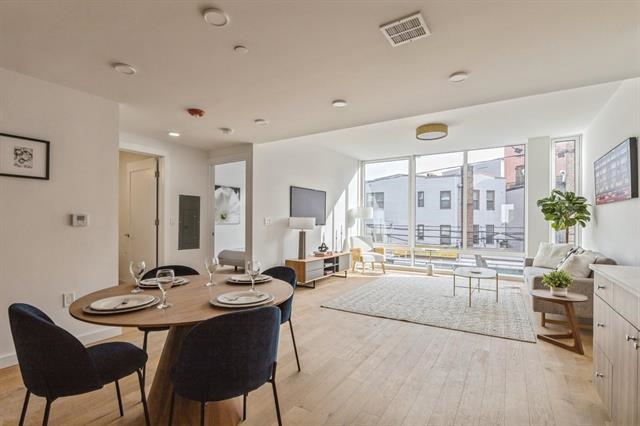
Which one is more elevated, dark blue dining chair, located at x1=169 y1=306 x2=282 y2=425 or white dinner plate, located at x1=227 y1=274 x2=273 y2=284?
white dinner plate, located at x1=227 y1=274 x2=273 y2=284

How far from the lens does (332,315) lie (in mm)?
3736

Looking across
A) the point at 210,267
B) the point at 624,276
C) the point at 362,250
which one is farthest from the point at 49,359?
the point at 362,250

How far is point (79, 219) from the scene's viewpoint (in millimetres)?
2795

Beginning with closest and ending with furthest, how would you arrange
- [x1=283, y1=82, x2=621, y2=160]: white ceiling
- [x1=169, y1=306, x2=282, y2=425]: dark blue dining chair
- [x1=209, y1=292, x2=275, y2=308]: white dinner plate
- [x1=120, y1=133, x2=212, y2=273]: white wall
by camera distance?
[x1=169, y1=306, x2=282, y2=425]: dark blue dining chair → [x1=209, y1=292, x2=275, y2=308]: white dinner plate → [x1=283, y1=82, x2=621, y2=160]: white ceiling → [x1=120, y1=133, x2=212, y2=273]: white wall

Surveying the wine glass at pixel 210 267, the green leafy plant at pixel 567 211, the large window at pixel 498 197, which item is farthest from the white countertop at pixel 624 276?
the large window at pixel 498 197

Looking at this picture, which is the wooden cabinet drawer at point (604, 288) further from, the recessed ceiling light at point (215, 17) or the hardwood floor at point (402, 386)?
the recessed ceiling light at point (215, 17)

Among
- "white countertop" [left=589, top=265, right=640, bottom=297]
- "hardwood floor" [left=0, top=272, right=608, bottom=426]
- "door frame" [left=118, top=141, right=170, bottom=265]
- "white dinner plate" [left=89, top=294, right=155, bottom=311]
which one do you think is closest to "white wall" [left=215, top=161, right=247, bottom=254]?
"door frame" [left=118, top=141, right=170, bottom=265]

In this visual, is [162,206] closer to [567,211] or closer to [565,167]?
[567,211]

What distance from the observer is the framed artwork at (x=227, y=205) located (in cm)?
698

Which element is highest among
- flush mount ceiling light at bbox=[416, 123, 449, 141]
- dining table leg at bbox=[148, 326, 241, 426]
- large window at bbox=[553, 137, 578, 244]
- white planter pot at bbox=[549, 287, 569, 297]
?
flush mount ceiling light at bbox=[416, 123, 449, 141]

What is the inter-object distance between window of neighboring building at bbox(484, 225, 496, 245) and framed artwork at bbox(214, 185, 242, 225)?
18.4 feet

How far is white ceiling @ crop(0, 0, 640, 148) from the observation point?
1664 mm

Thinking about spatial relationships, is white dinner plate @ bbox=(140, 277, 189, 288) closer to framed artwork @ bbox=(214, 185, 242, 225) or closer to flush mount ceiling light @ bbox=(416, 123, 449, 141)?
flush mount ceiling light @ bbox=(416, 123, 449, 141)

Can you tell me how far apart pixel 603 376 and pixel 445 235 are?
5.09 meters
